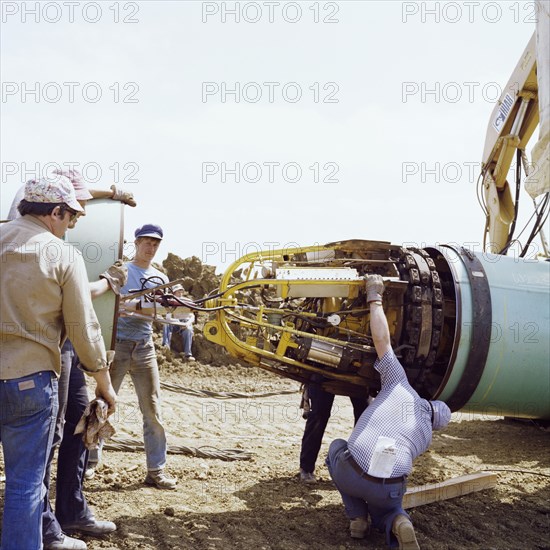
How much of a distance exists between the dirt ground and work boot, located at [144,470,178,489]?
0.10 m

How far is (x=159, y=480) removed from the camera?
5.51 meters

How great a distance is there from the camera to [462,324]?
514cm

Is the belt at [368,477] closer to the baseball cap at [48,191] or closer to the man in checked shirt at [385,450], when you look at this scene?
the man in checked shirt at [385,450]

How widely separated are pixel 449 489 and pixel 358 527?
120 cm

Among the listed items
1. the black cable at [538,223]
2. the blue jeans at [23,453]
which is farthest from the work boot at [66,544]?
the black cable at [538,223]

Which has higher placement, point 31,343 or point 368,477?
point 31,343

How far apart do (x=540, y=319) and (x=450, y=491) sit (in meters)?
1.50

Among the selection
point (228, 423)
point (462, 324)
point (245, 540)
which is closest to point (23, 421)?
point (245, 540)

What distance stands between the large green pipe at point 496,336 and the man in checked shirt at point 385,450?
20.2 inches

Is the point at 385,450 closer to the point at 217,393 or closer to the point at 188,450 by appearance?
the point at 188,450

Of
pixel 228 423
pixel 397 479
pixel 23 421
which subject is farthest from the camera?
pixel 228 423

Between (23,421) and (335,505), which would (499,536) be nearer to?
(335,505)

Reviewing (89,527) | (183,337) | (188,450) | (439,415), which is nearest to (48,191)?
(89,527)

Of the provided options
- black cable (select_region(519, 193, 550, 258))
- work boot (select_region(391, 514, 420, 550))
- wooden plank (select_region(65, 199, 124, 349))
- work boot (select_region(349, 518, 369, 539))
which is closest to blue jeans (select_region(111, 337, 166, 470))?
wooden plank (select_region(65, 199, 124, 349))
